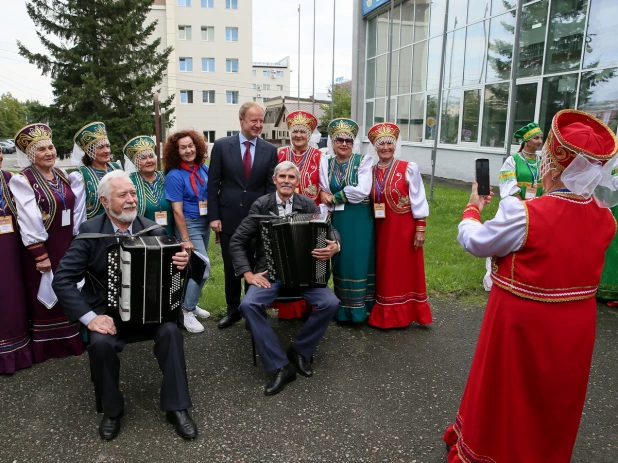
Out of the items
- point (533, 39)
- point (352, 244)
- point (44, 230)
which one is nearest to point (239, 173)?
point (352, 244)

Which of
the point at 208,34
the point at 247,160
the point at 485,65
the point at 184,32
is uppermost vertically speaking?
the point at 184,32

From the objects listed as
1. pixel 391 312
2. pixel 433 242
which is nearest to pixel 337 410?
pixel 391 312

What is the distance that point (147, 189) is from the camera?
4461mm

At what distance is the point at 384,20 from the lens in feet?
69.6

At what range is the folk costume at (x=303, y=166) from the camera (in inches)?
187

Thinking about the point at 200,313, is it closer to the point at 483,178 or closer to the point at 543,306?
the point at 483,178

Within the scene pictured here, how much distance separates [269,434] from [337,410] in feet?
1.74

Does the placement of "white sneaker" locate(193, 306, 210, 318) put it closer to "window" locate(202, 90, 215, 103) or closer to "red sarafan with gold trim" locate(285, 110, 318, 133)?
"red sarafan with gold trim" locate(285, 110, 318, 133)

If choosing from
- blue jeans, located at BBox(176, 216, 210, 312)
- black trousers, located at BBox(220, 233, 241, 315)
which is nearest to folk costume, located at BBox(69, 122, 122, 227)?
blue jeans, located at BBox(176, 216, 210, 312)

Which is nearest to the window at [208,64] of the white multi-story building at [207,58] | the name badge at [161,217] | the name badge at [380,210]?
the white multi-story building at [207,58]

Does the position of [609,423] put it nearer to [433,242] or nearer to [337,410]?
[337,410]

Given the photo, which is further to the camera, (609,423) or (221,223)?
(221,223)

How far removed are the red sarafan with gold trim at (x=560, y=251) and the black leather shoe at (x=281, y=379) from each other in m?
1.96

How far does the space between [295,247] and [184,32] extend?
146 feet
